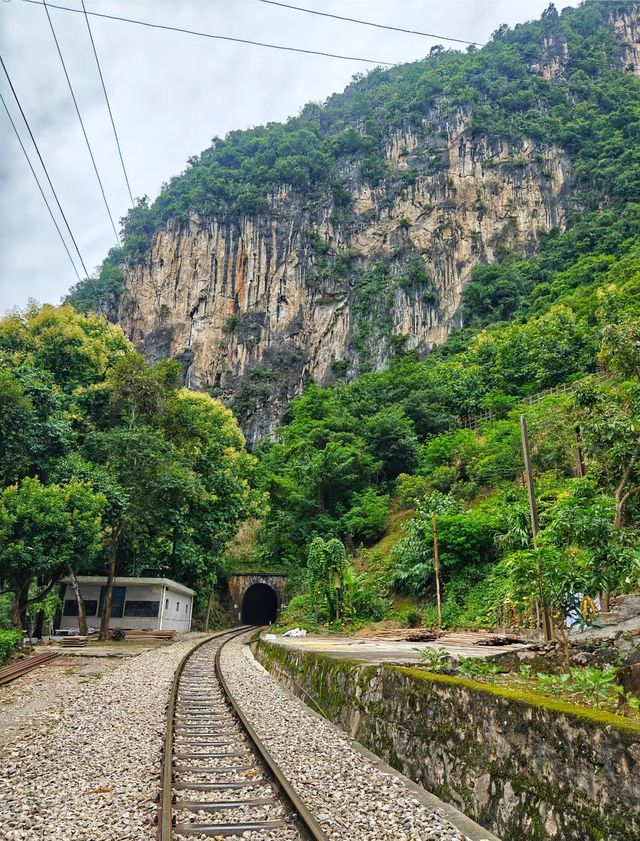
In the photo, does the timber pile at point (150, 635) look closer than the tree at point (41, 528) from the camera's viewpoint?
No

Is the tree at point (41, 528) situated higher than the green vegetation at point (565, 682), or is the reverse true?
the tree at point (41, 528)

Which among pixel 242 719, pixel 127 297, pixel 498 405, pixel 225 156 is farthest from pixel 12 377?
pixel 225 156

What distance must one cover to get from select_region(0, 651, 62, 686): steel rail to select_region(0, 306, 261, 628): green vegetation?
8.56 ft

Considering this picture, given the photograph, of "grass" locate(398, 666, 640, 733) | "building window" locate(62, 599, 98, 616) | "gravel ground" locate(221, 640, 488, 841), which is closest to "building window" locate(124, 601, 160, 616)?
"building window" locate(62, 599, 98, 616)

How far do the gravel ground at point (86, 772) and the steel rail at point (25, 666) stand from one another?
2970mm

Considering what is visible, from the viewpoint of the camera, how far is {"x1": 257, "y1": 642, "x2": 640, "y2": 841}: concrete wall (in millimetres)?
2795

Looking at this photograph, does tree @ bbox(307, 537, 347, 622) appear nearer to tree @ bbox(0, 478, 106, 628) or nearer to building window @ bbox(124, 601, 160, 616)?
building window @ bbox(124, 601, 160, 616)

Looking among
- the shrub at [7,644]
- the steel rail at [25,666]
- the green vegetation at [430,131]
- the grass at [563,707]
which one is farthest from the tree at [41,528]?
the green vegetation at [430,131]

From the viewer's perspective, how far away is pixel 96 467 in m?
19.2

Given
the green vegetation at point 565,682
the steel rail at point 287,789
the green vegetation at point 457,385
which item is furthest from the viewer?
the green vegetation at point 457,385

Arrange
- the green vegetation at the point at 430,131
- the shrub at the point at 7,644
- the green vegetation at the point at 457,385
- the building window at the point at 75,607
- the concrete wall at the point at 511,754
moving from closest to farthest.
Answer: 1. the concrete wall at the point at 511,754
2. the shrub at the point at 7,644
3. the green vegetation at the point at 457,385
4. the building window at the point at 75,607
5. the green vegetation at the point at 430,131

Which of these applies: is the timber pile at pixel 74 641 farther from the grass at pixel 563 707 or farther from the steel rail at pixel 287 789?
the grass at pixel 563 707

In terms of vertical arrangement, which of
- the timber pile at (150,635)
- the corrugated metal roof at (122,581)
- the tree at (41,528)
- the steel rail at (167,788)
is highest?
the tree at (41,528)

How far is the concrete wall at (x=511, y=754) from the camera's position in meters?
2.79
